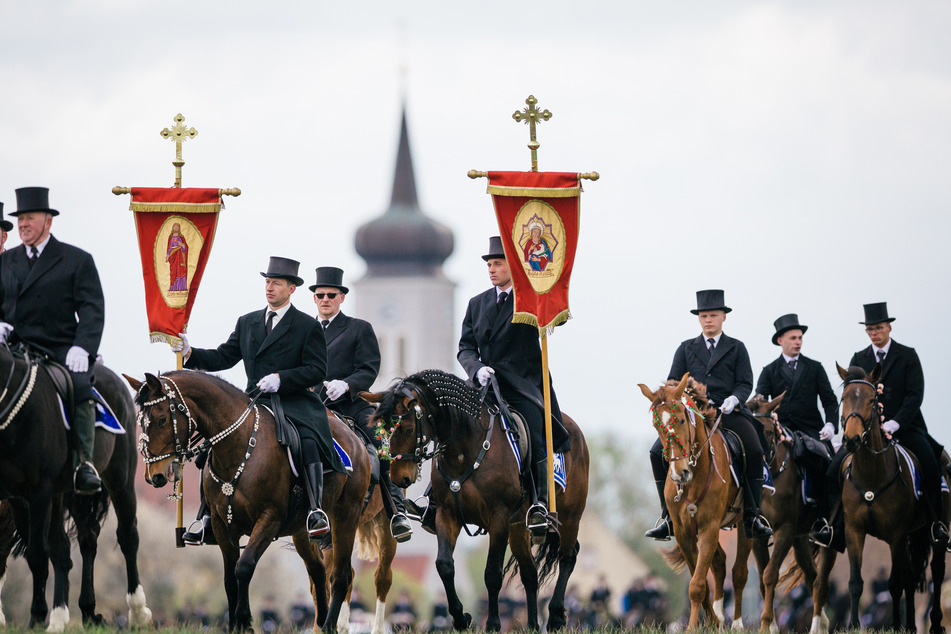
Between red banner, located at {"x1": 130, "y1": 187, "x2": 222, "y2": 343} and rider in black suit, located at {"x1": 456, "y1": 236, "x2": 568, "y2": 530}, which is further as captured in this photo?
red banner, located at {"x1": 130, "y1": 187, "x2": 222, "y2": 343}

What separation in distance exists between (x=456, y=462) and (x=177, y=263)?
412 centimetres

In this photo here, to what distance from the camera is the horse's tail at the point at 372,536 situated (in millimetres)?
17266

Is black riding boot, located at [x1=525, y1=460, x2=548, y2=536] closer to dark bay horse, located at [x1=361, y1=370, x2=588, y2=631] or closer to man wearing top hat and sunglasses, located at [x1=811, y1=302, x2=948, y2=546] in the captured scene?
dark bay horse, located at [x1=361, y1=370, x2=588, y2=631]

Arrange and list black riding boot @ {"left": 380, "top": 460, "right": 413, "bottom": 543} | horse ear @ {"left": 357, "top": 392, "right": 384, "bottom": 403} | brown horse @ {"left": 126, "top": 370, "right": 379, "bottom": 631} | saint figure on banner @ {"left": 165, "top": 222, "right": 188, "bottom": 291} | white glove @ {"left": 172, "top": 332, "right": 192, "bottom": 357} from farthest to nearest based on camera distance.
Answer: saint figure on banner @ {"left": 165, "top": 222, "right": 188, "bottom": 291}, black riding boot @ {"left": 380, "top": 460, "right": 413, "bottom": 543}, white glove @ {"left": 172, "top": 332, "right": 192, "bottom": 357}, horse ear @ {"left": 357, "top": 392, "right": 384, "bottom": 403}, brown horse @ {"left": 126, "top": 370, "right": 379, "bottom": 631}

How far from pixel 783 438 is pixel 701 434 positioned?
301cm

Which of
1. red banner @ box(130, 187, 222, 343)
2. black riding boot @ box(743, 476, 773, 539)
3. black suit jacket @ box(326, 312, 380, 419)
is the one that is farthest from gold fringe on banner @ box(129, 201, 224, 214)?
black riding boot @ box(743, 476, 773, 539)

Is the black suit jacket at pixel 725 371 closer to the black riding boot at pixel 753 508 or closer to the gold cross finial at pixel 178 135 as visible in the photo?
the black riding boot at pixel 753 508

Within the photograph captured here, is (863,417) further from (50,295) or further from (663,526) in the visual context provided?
(50,295)

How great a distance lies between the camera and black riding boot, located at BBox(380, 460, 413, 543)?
53.1 feet

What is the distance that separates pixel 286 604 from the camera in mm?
60000

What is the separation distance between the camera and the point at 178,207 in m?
16.4

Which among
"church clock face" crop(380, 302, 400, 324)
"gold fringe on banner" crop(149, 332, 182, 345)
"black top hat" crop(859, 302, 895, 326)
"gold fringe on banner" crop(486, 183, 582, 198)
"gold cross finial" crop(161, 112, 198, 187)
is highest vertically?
"church clock face" crop(380, 302, 400, 324)

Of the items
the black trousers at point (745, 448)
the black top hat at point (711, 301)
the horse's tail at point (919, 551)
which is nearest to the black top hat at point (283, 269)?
the black trousers at point (745, 448)

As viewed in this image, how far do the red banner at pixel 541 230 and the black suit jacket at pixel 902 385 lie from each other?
4692mm
